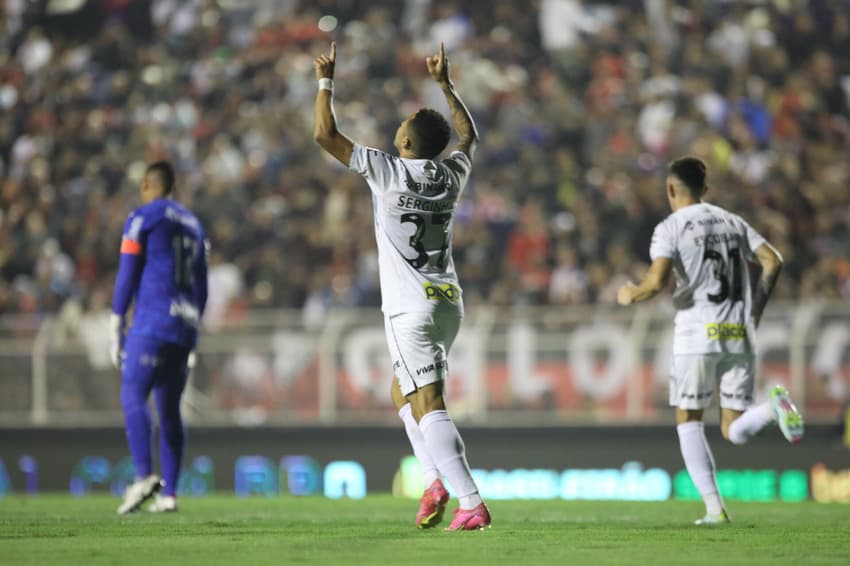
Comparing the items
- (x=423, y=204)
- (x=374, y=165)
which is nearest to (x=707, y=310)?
(x=423, y=204)

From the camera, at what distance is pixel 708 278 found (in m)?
8.82

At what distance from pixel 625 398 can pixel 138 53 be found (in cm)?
1058

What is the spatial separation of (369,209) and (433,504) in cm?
1126

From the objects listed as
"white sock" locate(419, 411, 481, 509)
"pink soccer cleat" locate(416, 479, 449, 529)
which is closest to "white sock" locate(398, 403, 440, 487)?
"pink soccer cleat" locate(416, 479, 449, 529)

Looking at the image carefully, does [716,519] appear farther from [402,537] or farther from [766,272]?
[402,537]

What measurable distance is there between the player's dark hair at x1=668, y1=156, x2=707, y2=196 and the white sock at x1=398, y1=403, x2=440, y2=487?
2.18 m

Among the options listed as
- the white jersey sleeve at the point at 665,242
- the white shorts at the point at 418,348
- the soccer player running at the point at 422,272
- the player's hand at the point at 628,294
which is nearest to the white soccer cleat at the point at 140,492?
the soccer player running at the point at 422,272

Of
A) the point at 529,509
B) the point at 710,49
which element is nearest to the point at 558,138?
the point at 710,49

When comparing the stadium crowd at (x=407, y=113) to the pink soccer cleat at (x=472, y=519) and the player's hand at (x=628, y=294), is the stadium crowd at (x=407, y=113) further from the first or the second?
the pink soccer cleat at (x=472, y=519)

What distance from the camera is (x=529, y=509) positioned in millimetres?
10414

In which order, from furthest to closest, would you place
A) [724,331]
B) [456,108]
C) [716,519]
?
[724,331], [716,519], [456,108]

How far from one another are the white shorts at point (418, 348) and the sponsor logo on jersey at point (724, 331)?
1860mm

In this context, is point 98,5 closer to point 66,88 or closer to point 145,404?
point 66,88

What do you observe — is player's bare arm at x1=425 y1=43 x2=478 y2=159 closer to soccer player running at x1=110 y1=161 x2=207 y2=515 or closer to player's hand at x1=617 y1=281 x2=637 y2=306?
player's hand at x1=617 y1=281 x2=637 y2=306
